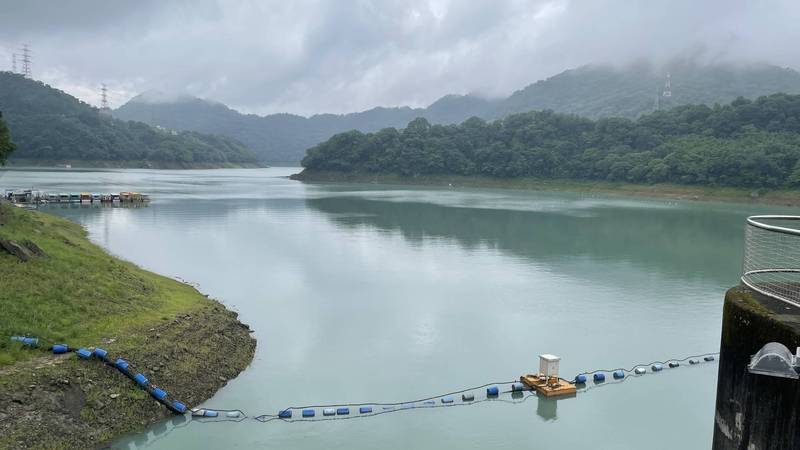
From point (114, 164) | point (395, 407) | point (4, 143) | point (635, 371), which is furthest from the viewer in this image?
point (114, 164)

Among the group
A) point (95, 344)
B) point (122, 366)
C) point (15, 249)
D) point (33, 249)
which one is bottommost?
point (122, 366)

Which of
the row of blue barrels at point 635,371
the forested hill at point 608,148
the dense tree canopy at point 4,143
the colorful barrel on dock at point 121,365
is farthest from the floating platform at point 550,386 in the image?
the forested hill at point 608,148

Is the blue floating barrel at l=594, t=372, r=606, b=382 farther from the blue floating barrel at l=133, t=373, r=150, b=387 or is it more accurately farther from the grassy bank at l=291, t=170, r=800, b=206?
the grassy bank at l=291, t=170, r=800, b=206

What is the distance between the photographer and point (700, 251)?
102 ft

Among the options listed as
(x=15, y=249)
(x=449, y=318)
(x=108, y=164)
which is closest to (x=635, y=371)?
(x=449, y=318)

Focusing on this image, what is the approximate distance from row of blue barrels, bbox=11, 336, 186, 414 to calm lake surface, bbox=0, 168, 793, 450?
0.43m

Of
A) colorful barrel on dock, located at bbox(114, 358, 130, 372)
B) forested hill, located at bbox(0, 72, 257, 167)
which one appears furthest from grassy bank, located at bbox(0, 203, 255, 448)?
forested hill, located at bbox(0, 72, 257, 167)

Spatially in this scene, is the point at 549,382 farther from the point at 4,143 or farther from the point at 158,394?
the point at 4,143

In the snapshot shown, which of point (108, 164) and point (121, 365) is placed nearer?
point (121, 365)

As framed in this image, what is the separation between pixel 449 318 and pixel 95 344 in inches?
373

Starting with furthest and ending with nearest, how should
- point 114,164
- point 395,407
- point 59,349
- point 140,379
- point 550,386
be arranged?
point 114,164
point 550,386
point 395,407
point 140,379
point 59,349

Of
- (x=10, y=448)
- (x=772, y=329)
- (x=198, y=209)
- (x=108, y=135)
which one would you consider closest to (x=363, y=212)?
(x=198, y=209)

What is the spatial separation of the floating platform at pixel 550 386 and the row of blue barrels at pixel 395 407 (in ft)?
0.61

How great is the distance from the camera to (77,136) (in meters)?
117
